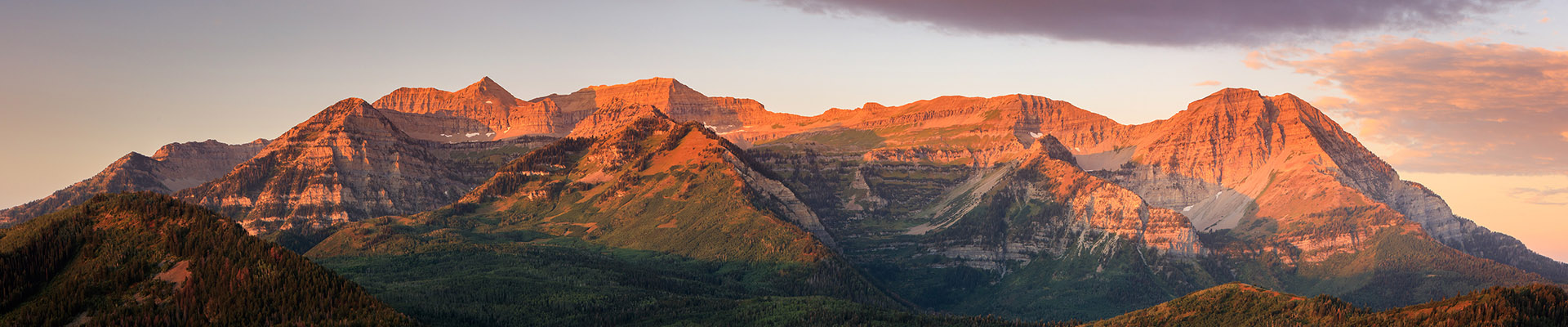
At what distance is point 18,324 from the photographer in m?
200
